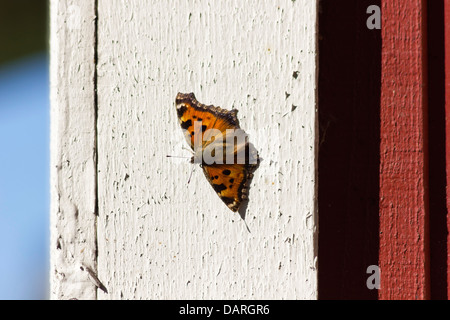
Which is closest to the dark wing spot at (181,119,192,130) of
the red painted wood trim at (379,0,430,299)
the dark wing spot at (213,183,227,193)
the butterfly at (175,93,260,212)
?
the butterfly at (175,93,260,212)

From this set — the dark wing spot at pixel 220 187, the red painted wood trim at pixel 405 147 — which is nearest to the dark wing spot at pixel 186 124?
the dark wing spot at pixel 220 187

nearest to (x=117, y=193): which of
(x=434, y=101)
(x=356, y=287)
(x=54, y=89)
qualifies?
(x=54, y=89)

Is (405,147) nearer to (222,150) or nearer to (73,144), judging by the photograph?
(222,150)

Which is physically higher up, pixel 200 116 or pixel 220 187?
pixel 200 116

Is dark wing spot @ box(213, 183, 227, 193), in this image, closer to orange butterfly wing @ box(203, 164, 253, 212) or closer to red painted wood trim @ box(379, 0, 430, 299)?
orange butterfly wing @ box(203, 164, 253, 212)

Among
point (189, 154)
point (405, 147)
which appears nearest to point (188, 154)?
point (189, 154)
